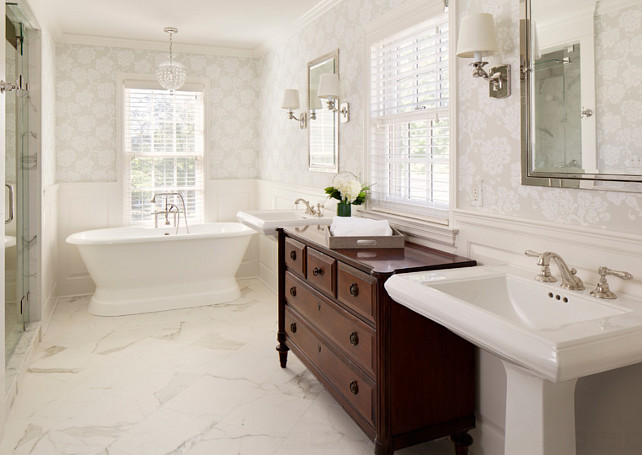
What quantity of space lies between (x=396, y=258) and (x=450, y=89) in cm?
83

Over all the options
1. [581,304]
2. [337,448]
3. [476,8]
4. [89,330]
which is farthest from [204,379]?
[476,8]

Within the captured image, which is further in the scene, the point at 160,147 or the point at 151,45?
the point at 160,147

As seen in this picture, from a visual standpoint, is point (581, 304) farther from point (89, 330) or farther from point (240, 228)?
point (240, 228)

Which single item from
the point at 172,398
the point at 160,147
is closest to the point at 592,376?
the point at 172,398

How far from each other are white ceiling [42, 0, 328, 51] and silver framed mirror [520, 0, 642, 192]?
2198mm

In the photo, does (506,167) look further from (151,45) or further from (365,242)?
(151,45)

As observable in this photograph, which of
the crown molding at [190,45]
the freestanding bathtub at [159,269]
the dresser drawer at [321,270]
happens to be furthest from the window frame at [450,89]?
the freestanding bathtub at [159,269]

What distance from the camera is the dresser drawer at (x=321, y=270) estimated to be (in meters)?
2.37

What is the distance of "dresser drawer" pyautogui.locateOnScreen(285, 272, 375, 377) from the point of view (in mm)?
2094

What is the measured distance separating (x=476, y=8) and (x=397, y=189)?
42.4 inches

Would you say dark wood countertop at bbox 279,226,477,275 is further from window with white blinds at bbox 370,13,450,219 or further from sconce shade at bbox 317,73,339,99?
sconce shade at bbox 317,73,339,99

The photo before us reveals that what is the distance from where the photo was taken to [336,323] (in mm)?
2381

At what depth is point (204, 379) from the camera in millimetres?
3020

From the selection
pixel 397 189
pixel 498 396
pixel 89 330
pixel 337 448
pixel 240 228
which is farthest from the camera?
pixel 240 228
